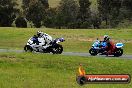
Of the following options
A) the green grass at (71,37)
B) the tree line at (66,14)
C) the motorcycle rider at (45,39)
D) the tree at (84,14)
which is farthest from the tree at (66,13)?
the motorcycle rider at (45,39)

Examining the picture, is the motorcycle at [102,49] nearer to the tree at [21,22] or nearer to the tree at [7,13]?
the tree at [21,22]

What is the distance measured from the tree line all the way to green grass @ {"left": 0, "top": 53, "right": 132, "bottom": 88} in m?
78.8

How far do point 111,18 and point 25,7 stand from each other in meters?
22.6

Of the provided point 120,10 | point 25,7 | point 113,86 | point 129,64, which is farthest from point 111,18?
point 113,86

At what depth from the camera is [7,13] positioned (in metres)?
104

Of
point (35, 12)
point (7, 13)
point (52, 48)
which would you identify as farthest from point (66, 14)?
point (52, 48)

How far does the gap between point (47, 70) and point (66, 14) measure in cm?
8572

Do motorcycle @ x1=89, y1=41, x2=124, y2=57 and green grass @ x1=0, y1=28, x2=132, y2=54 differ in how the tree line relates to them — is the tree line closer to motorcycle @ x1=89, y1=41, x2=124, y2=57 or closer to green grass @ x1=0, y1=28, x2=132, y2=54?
green grass @ x1=0, y1=28, x2=132, y2=54


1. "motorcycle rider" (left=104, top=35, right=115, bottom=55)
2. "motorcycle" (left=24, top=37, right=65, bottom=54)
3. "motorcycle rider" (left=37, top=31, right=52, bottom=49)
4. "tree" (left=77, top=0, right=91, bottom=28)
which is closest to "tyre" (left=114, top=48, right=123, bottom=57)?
"motorcycle rider" (left=104, top=35, right=115, bottom=55)

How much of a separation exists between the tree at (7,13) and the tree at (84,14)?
16.5 meters

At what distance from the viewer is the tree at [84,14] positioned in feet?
347

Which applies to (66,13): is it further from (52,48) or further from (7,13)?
(52,48)

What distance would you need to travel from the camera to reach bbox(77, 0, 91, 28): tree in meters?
106

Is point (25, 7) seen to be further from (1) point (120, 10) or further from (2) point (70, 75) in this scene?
(2) point (70, 75)
